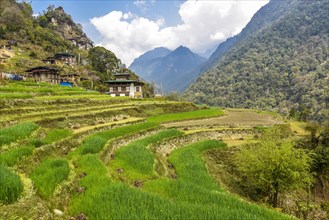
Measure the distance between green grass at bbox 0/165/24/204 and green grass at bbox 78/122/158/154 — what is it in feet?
24.3

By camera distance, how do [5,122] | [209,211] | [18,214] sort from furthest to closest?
1. [5,122]
2. [209,211]
3. [18,214]

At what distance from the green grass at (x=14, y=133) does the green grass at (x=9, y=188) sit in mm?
6648

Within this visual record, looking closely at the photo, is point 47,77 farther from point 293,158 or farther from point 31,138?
point 293,158

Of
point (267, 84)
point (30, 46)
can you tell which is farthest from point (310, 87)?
point (30, 46)

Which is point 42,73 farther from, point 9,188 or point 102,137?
point 9,188

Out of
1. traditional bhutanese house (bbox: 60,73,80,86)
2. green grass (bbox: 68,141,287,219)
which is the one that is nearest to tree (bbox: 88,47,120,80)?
traditional bhutanese house (bbox: 60,73,80,86)

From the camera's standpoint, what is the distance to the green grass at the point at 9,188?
7.51 meters

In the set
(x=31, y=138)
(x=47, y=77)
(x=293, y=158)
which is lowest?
(x=293, y=158)

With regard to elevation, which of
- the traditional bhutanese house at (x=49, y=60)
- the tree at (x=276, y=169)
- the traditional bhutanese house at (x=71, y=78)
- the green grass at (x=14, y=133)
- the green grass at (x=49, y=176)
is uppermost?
the traditional bhutanese house at (x=49, y=60)

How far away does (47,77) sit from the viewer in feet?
245

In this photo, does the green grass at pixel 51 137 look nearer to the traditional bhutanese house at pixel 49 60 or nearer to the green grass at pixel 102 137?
the green grass at pixel 102 137

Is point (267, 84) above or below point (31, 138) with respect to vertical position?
above

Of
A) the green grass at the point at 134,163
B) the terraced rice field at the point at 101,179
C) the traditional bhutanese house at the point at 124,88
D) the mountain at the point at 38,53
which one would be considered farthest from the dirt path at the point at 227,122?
the mountain at the point at 38,53

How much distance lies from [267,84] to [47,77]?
129538 mm
